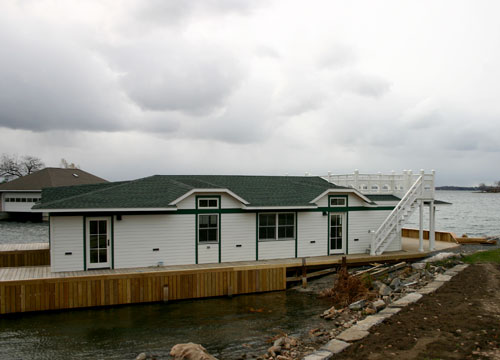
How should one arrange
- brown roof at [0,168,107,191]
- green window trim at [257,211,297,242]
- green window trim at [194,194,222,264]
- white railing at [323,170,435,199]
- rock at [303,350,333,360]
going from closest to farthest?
rock at [303,350,333,360] → green window trim at [194,194,222,264] → green window trim at [257,211,297,242] → white railing at [323,170,435,199] → brown roof at [0,168,107,191]

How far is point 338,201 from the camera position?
20.8 metres

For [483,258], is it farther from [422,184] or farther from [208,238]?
[208,238]

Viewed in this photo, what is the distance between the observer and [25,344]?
12336mm

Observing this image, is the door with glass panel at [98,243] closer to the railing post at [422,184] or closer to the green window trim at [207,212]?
the green window trim at [207,212]

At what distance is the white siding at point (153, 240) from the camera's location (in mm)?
17094

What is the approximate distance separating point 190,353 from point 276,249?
A: 969 cm

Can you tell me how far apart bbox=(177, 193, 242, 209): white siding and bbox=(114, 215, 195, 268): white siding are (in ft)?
1.48

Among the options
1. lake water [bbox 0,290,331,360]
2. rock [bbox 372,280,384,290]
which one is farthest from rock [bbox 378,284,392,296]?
lake water [bbox 0,290,331,360]

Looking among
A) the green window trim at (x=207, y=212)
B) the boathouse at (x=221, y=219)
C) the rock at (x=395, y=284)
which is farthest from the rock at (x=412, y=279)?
the green window trim at (x=207, y=212)

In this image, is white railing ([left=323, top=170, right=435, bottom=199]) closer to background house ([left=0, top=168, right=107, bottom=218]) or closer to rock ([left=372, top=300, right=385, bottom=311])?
rock ([left=372, top=300, right=385, bottom=311])

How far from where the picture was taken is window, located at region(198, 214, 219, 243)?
1827 centimetres

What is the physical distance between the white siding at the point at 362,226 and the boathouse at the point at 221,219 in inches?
1.9

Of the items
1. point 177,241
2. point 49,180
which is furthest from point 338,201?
point 49,180

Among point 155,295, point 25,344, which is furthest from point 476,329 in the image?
point 25,344
